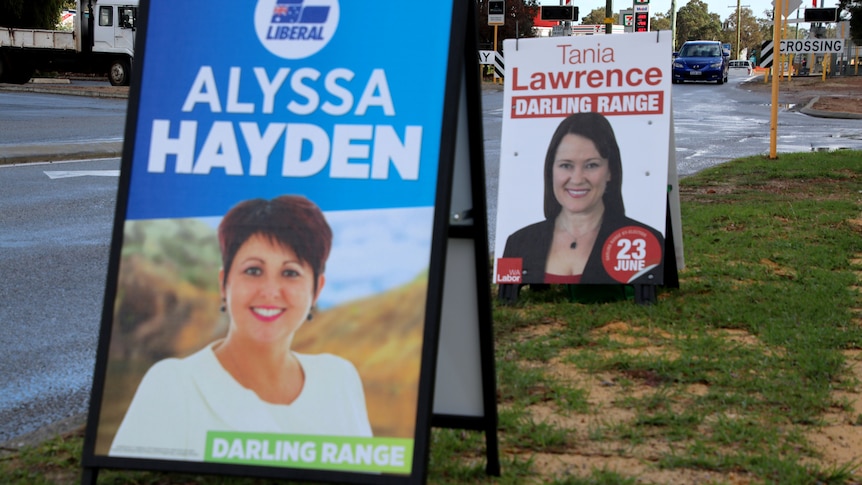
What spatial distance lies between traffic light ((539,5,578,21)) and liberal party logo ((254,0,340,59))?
110ft

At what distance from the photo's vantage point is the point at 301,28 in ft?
9.97

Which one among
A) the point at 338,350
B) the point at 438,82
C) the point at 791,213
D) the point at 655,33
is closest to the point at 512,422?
the point at 338,350

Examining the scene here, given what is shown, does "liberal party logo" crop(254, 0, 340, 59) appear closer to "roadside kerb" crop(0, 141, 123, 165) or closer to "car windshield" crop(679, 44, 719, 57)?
"roadside kerb" crop(0, 141, 123, 165)

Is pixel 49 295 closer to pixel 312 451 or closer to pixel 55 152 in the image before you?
pixel 312 451

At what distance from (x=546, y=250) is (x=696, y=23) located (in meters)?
134

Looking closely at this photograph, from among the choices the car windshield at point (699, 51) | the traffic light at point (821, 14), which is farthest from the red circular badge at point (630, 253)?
the car windshield at point (699, 51)

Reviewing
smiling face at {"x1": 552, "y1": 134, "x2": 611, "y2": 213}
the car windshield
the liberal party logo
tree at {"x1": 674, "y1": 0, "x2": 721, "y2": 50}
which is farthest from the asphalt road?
tree at {"x1": 674, "y1": 0, "x2": 721, "y2": 50}

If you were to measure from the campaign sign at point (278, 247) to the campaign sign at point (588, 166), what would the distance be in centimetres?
298

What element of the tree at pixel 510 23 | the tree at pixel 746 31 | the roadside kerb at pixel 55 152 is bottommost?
the roadside kerb at pixel 55 152

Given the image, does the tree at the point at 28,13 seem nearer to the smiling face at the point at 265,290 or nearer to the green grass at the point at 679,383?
the green grass at the point at 679,383

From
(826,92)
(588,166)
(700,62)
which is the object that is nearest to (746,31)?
(700,62)

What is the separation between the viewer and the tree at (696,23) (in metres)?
132

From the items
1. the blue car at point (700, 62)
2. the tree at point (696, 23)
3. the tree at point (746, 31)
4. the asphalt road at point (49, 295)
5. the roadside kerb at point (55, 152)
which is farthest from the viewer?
the tree at point (746, 31)

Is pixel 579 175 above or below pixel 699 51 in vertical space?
below
